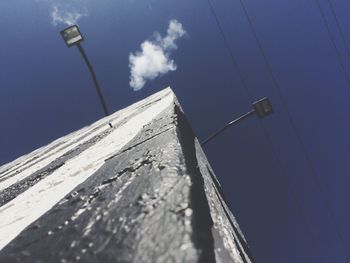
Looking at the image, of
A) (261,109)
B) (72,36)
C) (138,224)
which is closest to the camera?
(138,224)

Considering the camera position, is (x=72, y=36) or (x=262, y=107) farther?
(x=262, y=107)

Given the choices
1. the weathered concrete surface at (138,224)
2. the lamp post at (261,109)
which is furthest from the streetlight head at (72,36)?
the weathered concrete surface at (138,224)

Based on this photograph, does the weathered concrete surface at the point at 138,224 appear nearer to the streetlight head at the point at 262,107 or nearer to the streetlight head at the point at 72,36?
the streetlight head at the point at 72,36

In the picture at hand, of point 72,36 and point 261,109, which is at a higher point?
point 72,36

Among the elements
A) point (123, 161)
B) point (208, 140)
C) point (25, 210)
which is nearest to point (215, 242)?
point (123, 161)

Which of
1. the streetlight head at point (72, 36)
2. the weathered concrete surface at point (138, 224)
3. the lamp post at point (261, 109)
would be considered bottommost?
the lamp post at point (261, 109)

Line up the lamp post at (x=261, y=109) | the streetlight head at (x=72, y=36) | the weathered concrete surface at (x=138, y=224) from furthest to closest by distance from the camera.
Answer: the lamp post at (x=261, y=109) < the streetlight head at (x=72, y=36) < the weathered concrete surface at (x=138, y=224)

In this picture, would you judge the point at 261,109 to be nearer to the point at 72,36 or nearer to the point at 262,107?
the point at 262,107

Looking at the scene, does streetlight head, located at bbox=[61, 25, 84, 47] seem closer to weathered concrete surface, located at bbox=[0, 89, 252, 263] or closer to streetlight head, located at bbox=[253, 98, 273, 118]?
streetlight head, located at bbox=[253, 98, 273, 118]

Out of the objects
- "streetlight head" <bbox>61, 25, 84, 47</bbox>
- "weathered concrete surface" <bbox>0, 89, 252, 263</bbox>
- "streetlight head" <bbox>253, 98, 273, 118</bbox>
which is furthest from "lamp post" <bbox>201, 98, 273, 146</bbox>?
"weathered concrete surface" <bbox>0, 89, 252, 263</bbox>

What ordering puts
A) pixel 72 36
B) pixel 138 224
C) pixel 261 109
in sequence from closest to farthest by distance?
pixel 138 224, pixel 72 36, pixel 261 109

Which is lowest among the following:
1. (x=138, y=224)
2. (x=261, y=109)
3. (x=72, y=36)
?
(x=261, y=109)

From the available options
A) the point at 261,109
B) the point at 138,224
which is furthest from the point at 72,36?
the point at 138,224

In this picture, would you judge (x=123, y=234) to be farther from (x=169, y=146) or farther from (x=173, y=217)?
(x=169, y=146)
